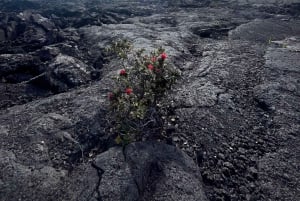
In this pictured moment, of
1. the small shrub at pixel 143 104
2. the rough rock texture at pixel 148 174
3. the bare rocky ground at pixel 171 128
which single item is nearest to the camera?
the rough rock texture at pixel 148 174

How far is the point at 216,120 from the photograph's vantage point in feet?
16.6

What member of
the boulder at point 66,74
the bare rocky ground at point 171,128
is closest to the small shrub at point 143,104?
Answer: the bare rocky ground at point 171,128

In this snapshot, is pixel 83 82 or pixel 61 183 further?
pixel 83 82

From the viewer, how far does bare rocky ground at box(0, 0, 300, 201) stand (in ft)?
12.8

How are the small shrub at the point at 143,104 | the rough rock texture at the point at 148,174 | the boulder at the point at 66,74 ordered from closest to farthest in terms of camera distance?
the rough rock texture at the point at 148,174, the small shrub at the point at 143,104, the boulder at the point at 66,74

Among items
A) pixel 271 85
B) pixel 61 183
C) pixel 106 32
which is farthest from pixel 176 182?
pixel 106 32

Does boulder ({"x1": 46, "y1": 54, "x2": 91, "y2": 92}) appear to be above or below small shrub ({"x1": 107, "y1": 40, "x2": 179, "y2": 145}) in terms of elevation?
below

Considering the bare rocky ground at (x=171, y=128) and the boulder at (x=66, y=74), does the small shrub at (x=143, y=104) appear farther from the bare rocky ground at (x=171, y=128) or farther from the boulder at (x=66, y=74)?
the boulder at (x=66, y=74)

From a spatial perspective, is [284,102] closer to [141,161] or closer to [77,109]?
[141,161]

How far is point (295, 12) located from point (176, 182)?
41.2ft

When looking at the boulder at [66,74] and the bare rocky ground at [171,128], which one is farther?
the boulder at [66,74]

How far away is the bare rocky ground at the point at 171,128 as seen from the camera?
3.90m

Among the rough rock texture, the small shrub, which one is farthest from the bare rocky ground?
the small shrub

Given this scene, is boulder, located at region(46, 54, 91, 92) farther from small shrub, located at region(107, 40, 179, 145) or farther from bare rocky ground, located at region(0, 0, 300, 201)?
small shrub, located at region(107, 40, 179, 145)
